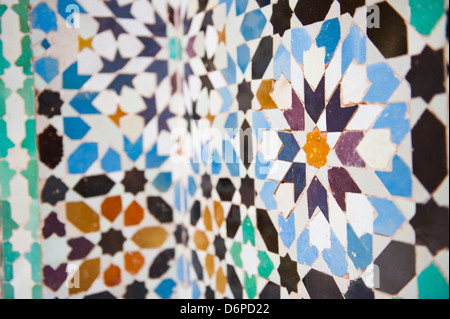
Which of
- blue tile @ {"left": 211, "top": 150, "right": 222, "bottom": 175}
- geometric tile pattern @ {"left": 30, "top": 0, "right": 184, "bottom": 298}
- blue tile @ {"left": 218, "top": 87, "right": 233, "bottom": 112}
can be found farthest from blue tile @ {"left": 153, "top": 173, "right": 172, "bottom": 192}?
blue tile @ {"left": 218, "top": 87, "right": 233, "bottom": 112}

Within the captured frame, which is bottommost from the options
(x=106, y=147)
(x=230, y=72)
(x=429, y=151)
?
(x=429, y=151)

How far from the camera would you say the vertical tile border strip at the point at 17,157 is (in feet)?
2.95

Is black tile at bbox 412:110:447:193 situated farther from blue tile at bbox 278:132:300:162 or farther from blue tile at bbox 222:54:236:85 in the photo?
blue tile at bbox 222:54:236:85

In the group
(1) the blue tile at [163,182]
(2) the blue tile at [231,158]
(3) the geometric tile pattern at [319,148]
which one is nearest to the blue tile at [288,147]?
(3) the geometric tile pattern at [319,148]

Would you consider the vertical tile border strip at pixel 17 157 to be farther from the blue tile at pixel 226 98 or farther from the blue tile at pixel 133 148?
the blue tile at pixel 226 98

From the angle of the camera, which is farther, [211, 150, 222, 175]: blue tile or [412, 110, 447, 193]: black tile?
[211, 150, 222, 175]: blue tile

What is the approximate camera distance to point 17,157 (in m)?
0.92

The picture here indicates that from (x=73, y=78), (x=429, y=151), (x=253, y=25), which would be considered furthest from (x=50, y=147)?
(x=429, y=151)

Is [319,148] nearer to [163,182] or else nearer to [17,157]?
[163,182]

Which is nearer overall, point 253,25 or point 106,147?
point 253,25

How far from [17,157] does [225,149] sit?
1.57ft

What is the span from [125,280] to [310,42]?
2.42 ft

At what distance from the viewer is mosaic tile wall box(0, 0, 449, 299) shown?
0.58 meters

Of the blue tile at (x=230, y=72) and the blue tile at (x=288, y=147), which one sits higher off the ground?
the blue tile at (x=230, y=72)
